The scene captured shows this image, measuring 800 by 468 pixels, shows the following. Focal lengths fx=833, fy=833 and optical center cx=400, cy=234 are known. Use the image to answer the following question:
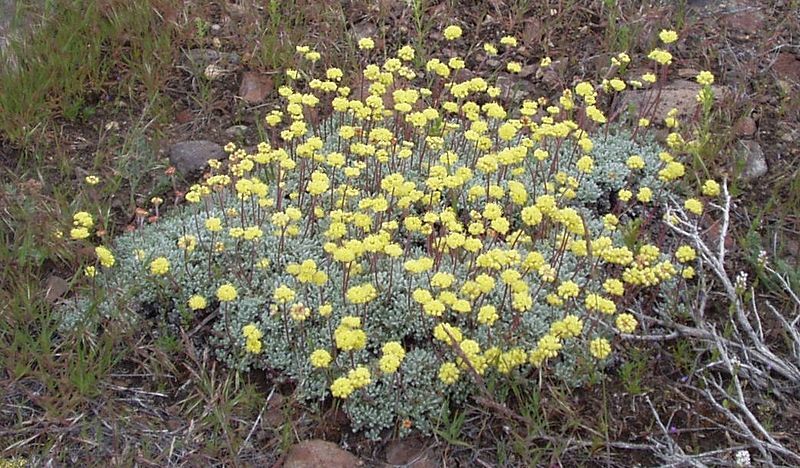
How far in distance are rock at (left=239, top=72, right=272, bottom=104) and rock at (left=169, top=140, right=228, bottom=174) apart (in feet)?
1.47

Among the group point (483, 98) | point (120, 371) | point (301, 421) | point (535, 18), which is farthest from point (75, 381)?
point (535, 18)

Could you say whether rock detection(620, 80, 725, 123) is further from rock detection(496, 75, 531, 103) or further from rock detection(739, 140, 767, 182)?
rock detection(496, 75, 531, 103)

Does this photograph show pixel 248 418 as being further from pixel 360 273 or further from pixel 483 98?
pixel 483 98

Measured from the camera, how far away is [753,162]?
423 centimetres

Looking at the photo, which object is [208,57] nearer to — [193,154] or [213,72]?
[213,72]

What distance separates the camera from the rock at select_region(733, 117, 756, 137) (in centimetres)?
439

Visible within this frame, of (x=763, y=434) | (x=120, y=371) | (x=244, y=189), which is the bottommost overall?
(x=120, y=371)

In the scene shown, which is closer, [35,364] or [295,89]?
[35,364]

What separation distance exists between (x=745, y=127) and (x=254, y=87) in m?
2.74

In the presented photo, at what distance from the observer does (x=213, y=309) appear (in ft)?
11.6

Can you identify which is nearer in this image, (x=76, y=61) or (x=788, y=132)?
(x=788, y=132)

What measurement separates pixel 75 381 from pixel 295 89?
2322mm

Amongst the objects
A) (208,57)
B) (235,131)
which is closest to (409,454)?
(235,131)

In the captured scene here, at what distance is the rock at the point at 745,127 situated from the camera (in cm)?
439
